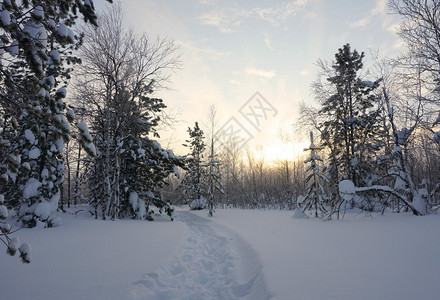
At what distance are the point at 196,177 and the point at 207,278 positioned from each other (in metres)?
23.0

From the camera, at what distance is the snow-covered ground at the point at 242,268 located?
316 cm

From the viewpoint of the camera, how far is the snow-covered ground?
3158 millimetres

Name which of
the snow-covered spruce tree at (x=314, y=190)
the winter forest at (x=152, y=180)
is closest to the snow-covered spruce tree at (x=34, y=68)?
the winter forest at (x=152, y=180)

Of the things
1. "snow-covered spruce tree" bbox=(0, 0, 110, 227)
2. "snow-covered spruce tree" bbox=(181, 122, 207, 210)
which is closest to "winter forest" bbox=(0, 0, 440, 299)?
"snow-covered spruce tree" bbox=(0, 0, 110, 227)

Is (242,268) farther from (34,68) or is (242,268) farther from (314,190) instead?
(314,190)

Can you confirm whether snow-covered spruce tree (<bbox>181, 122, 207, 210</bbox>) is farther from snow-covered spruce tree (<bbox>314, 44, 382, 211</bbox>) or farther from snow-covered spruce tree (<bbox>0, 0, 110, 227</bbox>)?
snow-covered spruce tree (<bbox>0, 0, 110, 227</bbox>)

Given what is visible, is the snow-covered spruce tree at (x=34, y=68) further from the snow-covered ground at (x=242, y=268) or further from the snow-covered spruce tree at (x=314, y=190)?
the snow-covered spruce tree at (x=314, y=190)

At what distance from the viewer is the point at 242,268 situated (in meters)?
4.99

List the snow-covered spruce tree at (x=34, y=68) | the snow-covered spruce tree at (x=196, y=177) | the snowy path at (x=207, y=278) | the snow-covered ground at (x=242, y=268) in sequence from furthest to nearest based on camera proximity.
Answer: the snow-covered spruce tree at (x=196, y=177), the snowy path at (x=207, y=278), the snow-covered ground at (x=242, y=268), the snow-covered spruce tree at (x=34, y=68)

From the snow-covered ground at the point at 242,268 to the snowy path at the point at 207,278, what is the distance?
0.02m

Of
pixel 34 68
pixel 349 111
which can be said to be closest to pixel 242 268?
pixel 34 68

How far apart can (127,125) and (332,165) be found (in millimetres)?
16218

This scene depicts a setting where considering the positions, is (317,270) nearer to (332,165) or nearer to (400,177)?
(400,177)

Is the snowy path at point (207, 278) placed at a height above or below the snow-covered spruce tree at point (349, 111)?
below
